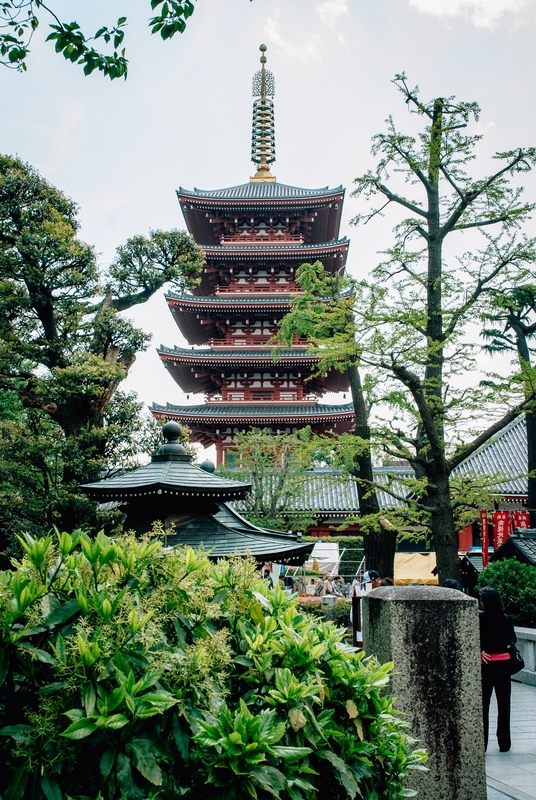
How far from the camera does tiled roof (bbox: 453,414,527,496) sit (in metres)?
23.8

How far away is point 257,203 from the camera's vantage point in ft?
88.5

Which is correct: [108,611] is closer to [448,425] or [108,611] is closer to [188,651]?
[188,651]

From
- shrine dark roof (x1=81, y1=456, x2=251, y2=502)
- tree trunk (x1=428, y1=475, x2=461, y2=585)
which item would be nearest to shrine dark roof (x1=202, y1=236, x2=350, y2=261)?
tree trunk (x1=428, y1=475, x2=461, y2=585)

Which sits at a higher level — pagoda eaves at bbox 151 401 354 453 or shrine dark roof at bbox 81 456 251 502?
pagoda eaves at bbox 151 401 354 453

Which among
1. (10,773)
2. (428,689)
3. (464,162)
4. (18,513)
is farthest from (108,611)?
(18,513)

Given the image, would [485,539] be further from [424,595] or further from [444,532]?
[424,595]

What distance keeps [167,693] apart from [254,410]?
2355 cm

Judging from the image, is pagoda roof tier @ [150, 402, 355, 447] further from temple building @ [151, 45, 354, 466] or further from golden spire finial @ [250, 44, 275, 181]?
golden spire finial @ [250, 44, 275, 181]

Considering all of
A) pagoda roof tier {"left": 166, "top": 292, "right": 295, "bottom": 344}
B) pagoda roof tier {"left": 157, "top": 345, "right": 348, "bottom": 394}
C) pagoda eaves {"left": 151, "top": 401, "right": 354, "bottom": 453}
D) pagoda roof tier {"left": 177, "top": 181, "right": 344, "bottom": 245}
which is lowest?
pagoda eaves {"left": 151, "top": 401, "right": 354, "bottom": 453}

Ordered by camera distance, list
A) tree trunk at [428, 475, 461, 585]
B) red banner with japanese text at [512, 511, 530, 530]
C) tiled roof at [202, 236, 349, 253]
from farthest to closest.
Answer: tiled roof at [202, 236, 349, 253], red banner with japanese text at [512, 511, 530, 530], tree trunk at [428, 475, 461, 585]

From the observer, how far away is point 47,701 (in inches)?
73.0

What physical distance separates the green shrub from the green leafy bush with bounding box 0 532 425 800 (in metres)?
7.45

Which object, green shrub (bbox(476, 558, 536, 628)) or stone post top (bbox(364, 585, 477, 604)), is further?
green shrub (bbox(476, 558, 536, 628))

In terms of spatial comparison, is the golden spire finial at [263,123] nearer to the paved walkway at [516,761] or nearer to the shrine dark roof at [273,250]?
the shrine dark roof at [273,250]
